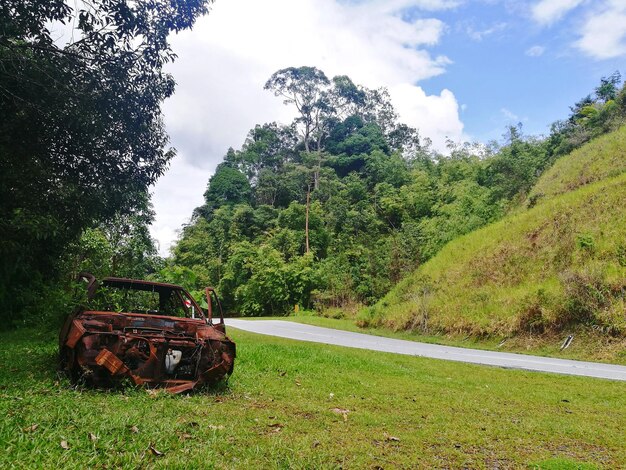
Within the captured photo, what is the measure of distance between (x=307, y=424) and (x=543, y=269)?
17.1 m

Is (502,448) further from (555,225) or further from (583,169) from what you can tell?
(583,169)

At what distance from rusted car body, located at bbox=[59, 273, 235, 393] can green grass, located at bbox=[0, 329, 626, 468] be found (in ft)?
0.85

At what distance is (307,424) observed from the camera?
479 centimetres

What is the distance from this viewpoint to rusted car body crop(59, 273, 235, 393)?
17.9ft

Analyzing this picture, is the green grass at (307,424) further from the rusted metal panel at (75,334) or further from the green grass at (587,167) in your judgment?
the green grass at (587,167)

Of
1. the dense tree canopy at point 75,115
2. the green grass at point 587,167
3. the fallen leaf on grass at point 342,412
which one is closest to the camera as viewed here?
the fallen leaf on grass at point 342,412

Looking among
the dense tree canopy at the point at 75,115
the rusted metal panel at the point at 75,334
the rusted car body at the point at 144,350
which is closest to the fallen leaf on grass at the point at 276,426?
the rusted car body at the point at 144,350

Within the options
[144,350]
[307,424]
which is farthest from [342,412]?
[144,350]

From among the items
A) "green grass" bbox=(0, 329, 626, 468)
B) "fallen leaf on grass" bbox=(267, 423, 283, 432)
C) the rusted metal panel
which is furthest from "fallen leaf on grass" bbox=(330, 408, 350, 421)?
the rusted metal panel

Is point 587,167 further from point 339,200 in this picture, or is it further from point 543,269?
point 339,200

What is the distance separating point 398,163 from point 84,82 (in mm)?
42111

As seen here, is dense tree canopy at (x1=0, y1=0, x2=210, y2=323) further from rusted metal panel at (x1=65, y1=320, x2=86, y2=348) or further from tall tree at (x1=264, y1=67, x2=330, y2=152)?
tall tree at (x1=264, y1=67, x2=330, y2=152)

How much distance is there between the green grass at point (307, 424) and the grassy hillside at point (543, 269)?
26.5 ft

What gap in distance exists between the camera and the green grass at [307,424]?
3.59 metres
